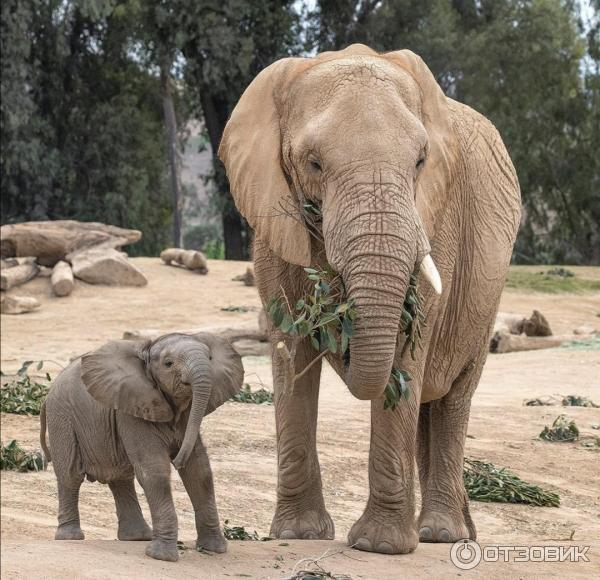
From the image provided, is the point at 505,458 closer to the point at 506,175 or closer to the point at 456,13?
the point at 506,175

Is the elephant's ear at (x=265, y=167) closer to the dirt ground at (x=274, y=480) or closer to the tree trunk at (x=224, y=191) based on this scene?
the dirt ground at (x=274, y=480)

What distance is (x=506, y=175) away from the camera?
6285 millimetres

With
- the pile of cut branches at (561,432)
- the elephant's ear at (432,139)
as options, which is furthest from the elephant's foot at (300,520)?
the pile of cut branches at (561,432)

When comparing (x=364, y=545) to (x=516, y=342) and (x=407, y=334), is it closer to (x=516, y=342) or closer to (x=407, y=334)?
(x=407, y=334)

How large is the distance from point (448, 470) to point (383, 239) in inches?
73.6

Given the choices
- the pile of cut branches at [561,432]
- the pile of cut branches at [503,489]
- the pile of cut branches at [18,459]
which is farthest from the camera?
the pile of cut branches at [561,432]

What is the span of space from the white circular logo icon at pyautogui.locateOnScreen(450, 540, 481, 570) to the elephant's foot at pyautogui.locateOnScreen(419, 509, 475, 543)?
0.29 metres

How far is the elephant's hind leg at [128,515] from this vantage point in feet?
17.1

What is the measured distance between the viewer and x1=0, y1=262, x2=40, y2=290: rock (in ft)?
56.1

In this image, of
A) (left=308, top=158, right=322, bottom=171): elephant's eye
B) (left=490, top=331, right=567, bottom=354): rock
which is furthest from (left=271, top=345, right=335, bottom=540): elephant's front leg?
(left=490, top=331, right=567, bottom=354): rock

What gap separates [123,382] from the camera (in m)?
4.76

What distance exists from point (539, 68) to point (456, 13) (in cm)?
247

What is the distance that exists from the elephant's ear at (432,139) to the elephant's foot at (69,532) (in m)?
1.83

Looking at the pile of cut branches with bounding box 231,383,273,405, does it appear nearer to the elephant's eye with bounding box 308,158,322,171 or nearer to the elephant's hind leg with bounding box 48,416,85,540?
the elephant's hind leg with bounding box 48,416,85,540
